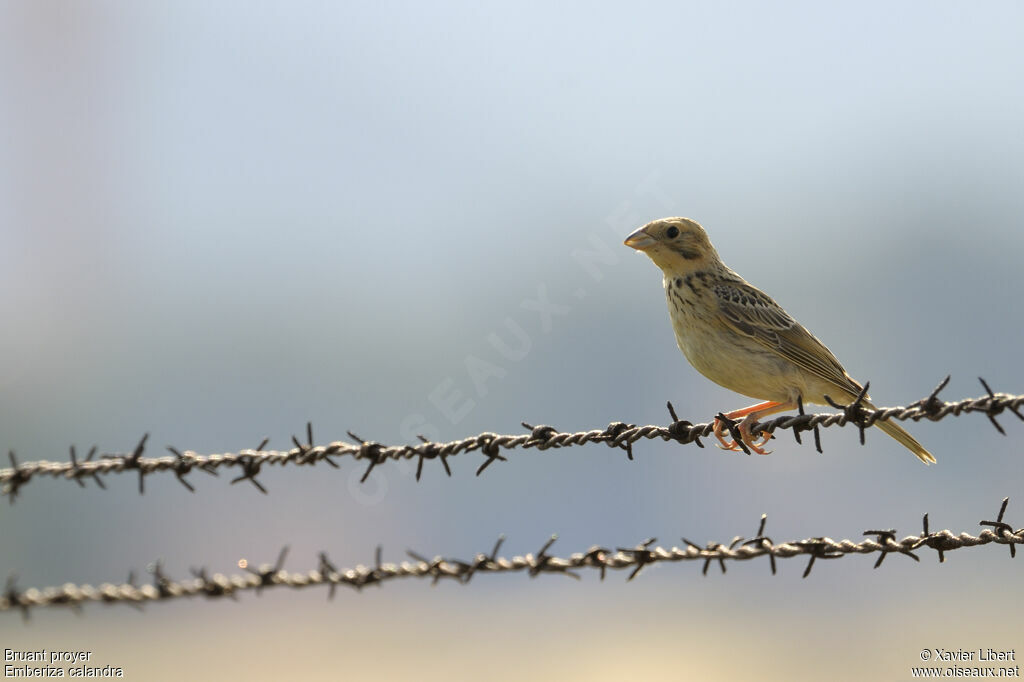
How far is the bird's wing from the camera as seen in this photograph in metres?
6.90

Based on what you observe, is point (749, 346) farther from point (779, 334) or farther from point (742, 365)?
point (779, 334)

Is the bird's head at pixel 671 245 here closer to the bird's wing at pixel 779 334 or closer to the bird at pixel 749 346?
the bird at pixel 749 346

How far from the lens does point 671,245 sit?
756 centimetres

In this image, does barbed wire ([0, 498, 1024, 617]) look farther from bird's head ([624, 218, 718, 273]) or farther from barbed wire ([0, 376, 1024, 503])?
bird's head ([624, 218, 718, 273])

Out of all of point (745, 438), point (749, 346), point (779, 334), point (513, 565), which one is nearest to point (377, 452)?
point (513, 565)

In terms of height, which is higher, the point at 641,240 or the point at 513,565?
the point at 641,240

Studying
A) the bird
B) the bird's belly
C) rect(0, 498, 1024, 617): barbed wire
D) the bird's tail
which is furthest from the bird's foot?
rect(0, 498, 1024, 617): barbed wire

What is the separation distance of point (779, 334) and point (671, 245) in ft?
3.65

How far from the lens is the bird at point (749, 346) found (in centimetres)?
678

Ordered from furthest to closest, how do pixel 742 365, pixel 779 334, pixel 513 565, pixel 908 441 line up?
pixel 779 334
pixel 908 441
pixel 742 365
pixel 513 565

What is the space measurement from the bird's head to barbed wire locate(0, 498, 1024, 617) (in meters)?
3.41

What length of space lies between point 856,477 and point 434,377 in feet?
267

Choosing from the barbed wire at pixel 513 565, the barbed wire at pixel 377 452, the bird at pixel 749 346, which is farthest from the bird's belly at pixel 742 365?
the barbed wire at pixel 513 565

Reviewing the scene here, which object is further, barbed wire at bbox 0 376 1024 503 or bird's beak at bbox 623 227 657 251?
bird's beak at bbox 623 227 657 251
